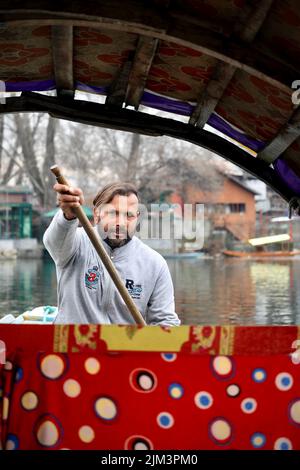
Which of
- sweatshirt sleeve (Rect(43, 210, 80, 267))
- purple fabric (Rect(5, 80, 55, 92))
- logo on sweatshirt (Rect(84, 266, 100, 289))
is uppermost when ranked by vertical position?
purple fabric (Rect(5, 80, 55, 92))

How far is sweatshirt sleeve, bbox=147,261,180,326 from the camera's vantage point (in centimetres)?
245

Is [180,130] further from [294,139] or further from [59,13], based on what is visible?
[59,13]

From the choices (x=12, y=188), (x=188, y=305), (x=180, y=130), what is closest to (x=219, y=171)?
(x=12, y=188)

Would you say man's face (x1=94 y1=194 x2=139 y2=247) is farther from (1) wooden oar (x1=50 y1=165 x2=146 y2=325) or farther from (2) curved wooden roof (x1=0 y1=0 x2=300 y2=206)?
(2) curved wooden roof (x1=0 y1=0 x2=300 y2=206)

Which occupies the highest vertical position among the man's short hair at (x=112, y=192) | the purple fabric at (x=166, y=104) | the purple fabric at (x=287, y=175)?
the purple fabric at (x=166, y=104)

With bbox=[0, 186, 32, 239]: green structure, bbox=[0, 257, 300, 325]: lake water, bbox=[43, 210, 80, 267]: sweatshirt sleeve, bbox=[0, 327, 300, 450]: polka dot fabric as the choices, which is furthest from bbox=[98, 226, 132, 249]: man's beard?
bbox=[0, 186, 32, 239]: green structure

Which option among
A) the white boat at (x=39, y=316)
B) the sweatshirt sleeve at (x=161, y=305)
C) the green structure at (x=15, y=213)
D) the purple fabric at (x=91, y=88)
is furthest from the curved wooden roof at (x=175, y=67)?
the green structure at (x=15, y=213)

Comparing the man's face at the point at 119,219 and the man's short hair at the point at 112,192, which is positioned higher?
the man's short hair at the point at 112,192

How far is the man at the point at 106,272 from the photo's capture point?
2346mm

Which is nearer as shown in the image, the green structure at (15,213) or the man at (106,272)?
the man at (106,272)

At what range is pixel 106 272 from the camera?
239 centimetres

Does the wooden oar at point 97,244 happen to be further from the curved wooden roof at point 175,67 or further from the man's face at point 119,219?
the curved wooden roof at point 175,67

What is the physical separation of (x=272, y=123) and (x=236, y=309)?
11911 mm

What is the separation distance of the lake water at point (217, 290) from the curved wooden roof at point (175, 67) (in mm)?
9594
